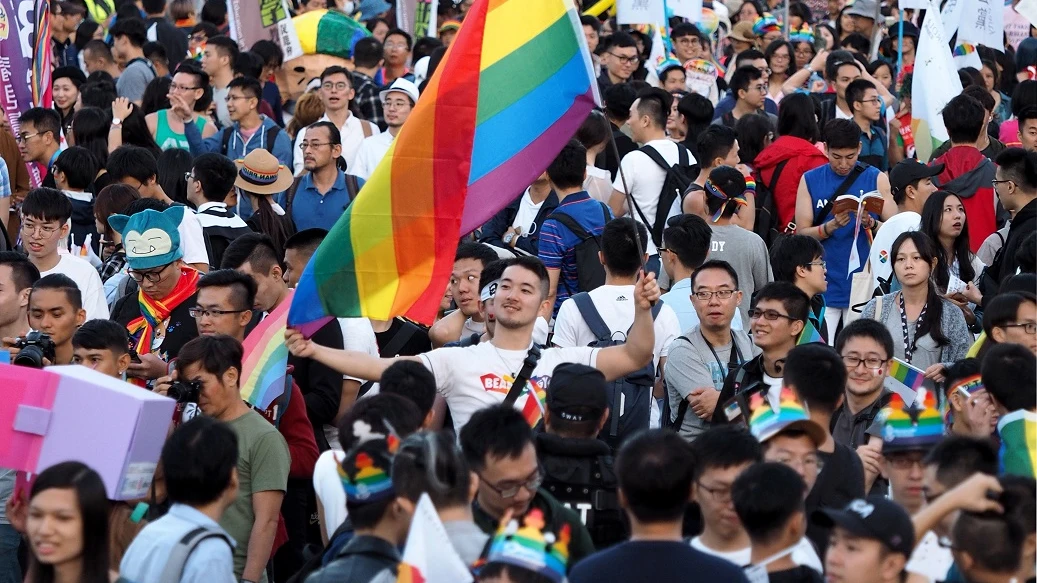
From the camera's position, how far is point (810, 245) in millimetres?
7797

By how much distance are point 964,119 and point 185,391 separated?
571cm

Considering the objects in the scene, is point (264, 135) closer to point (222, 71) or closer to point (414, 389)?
point (222, 71)

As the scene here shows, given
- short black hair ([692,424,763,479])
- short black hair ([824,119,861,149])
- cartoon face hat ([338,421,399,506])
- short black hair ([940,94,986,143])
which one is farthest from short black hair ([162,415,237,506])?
short black hair ([940,94,986,143])

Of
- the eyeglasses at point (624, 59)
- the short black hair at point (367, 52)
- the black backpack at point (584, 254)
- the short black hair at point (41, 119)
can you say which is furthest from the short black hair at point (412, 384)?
the short black hair at point (367, 52)

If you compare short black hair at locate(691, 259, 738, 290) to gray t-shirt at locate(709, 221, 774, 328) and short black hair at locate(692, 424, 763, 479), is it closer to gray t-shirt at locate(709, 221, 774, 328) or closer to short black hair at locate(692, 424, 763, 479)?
gray t-shirt at locate(709, 221, 774, 328)

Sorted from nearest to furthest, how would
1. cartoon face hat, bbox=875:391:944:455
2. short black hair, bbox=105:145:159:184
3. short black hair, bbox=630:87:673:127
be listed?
cartoon face hat, bbox=875:391:944:455
short black hair, bbox=105:145:159:184
short black hair, bbox=630:87:673:127

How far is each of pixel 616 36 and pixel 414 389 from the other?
8842 mm

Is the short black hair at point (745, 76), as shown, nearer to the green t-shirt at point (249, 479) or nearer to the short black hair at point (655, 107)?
the short black hair at point (655, 107)

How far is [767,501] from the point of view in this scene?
4215 millimetres

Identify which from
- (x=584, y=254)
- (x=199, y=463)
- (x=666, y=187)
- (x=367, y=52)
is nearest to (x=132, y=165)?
(x=584, y=254)

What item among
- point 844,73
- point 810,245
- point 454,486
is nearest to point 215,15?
point 844,73

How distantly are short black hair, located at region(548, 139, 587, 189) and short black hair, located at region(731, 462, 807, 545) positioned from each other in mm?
4352

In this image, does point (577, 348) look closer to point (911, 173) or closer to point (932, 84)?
point (911, 173)

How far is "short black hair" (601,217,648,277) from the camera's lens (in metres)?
7.18
